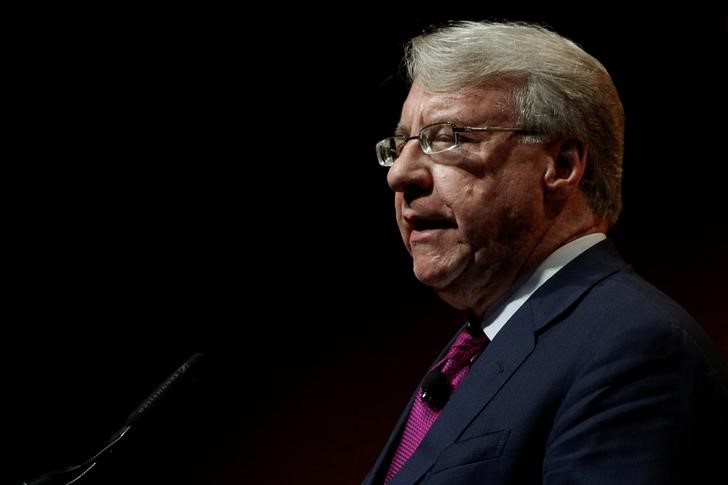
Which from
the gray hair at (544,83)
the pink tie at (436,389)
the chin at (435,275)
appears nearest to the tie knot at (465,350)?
the pink tie at (436,389)

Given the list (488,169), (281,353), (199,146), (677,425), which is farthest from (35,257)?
(677,425)

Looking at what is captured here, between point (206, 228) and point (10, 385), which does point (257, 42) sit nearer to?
point (206, 228)

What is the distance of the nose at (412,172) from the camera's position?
57.4 inches

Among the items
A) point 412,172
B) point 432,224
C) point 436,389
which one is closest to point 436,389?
point 436,389

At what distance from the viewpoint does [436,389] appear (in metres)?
1.42

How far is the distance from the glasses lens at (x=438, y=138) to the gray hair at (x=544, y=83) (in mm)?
79

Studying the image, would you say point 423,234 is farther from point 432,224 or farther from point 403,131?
point 403,131

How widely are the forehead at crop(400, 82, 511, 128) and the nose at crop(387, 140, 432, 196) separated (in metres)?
0.06

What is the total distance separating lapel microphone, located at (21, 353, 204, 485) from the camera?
1086mm

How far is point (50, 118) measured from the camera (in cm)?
240

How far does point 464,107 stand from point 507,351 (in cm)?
49

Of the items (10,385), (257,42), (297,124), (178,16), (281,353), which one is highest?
(178,16)

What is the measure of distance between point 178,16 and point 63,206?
0.76m

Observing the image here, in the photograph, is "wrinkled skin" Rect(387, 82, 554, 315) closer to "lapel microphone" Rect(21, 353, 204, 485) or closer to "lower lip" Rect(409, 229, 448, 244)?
"lower lip" Rect(409, 229, 448, 244)
